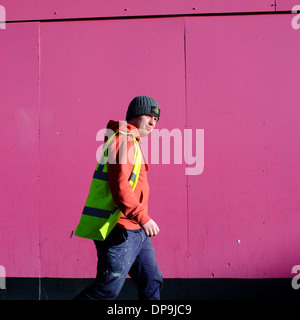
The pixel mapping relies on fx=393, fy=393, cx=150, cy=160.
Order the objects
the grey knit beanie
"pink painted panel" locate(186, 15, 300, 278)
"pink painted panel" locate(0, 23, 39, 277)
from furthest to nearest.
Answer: "pink painted panel" locate(0, 23, 39, 277) < "pink painted panel" locate(186, 15, 300, 278) < the grey knit beanie

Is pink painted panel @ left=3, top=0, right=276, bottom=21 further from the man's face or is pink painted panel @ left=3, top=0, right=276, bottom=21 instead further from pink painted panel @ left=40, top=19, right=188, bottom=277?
the man's face

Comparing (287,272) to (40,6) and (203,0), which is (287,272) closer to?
(203,0)

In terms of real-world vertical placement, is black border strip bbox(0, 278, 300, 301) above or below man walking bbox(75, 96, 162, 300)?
below

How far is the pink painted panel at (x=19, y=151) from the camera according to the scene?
377 cm

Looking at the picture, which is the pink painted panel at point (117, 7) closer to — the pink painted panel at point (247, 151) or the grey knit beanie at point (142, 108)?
the pink painted panel at point (247, 151)

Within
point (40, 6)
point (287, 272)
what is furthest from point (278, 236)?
point (40, 6)

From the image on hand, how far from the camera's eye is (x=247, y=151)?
367 centimetres

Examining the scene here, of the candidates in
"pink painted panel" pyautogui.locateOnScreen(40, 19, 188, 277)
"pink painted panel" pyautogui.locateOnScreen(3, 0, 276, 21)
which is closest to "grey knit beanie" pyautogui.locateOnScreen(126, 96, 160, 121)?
"pink painted panel" pyautogui.locateOnScreen(40, 19, 188, 277)

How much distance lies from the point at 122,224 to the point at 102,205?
0.58 ft

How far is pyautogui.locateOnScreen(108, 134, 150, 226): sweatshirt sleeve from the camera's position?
235 centimetres

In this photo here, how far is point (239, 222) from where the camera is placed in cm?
365

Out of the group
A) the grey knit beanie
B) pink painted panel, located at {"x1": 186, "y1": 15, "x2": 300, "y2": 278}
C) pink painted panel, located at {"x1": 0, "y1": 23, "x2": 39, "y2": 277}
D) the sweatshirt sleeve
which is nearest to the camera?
the sweatshirt sleeve

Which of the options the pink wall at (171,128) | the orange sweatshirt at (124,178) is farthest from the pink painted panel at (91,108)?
the orange sweatshirt at (124,178)
